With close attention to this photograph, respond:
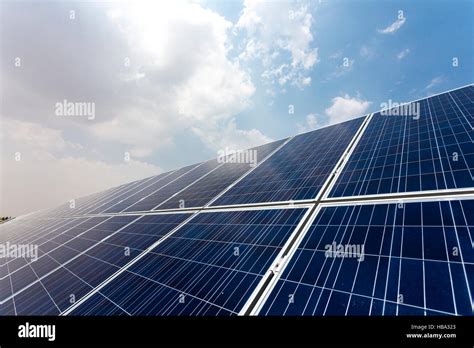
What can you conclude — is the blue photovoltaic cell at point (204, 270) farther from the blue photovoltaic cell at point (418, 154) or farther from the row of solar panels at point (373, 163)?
the blue photovoltaic cell at point (418, 154)

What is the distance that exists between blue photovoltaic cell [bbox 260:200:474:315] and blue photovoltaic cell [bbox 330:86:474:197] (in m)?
1.22

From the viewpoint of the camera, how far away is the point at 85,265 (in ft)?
32.9

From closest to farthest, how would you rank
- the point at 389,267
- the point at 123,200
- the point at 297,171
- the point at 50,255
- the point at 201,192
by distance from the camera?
the point at 389,267
the point at 297,171
the point at 50,255
the point at 201,192
the point at 123,200

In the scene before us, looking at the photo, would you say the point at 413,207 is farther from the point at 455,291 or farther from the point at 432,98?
the point at 432,98

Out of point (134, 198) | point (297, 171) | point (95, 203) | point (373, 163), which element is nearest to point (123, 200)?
point (134, 198)

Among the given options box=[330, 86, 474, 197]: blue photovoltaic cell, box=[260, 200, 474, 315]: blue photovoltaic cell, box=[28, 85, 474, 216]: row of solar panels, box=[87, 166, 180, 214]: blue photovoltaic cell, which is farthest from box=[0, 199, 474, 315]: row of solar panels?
box=[87, 166, 180, 214]: blue photovoltaic cell

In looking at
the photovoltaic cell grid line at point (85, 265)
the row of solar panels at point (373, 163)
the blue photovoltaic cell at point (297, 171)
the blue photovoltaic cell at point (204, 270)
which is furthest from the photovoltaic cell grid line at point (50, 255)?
the blue photovoltaic cell at point (297, 171)

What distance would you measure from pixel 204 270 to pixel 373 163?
7.86m

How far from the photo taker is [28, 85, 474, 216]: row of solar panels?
7.23 m

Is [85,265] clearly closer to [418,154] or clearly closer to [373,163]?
[373,163]

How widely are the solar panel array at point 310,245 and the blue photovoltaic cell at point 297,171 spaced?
Result: 0.33 ft

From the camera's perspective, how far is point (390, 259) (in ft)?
15.7

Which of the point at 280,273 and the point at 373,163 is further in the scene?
the point at 373,163

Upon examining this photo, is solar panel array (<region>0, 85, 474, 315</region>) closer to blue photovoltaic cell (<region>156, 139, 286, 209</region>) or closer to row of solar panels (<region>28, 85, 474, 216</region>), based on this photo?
row of solar panels (<region>28, 85, 474, 216</region>)
